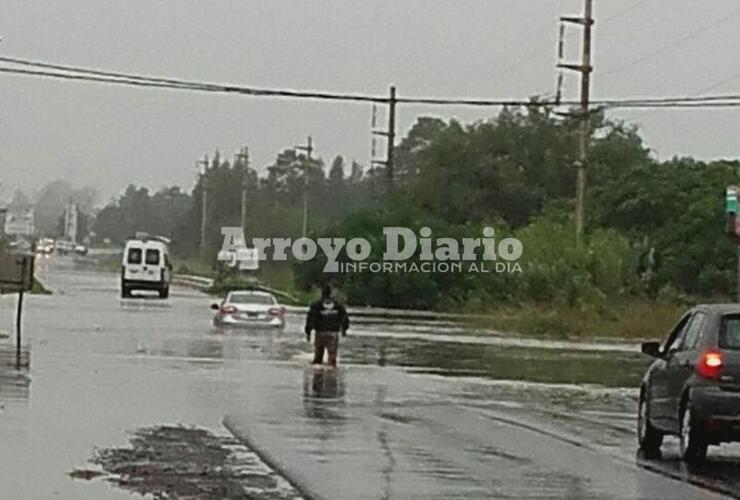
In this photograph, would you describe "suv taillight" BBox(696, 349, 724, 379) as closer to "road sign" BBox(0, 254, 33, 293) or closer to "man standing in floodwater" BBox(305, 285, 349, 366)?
"man standing in floodwater" BBox(305, 285, 349, 366)

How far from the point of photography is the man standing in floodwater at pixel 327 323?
32969 mm

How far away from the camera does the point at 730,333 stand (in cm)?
1842

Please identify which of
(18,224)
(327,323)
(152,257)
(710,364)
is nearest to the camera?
(710,364)

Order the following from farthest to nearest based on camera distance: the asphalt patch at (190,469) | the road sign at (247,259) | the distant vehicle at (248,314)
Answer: the road sign at (247,259), the distant vehicle at (248,314), the asphalt patch at (190,469)

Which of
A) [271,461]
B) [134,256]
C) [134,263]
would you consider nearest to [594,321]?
[134,256]

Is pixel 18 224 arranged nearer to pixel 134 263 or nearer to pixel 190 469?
pixel 134 263

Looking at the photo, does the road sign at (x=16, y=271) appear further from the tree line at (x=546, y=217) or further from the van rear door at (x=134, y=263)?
the van rear door at (x=134, y=263)

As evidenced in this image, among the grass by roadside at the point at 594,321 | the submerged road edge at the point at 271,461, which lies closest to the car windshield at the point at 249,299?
the grass by roadside at the point at 594,321

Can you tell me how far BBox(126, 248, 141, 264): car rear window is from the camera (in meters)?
73.8

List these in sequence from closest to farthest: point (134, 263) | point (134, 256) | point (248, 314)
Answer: point (248, 314) → point (134, 256) → point (134, 263)

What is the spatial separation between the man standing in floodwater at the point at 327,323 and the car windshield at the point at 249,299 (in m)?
14.9

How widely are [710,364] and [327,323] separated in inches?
610

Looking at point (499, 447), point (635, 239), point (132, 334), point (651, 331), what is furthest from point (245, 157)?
point (499, 447)

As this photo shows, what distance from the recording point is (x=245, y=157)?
14662cm
